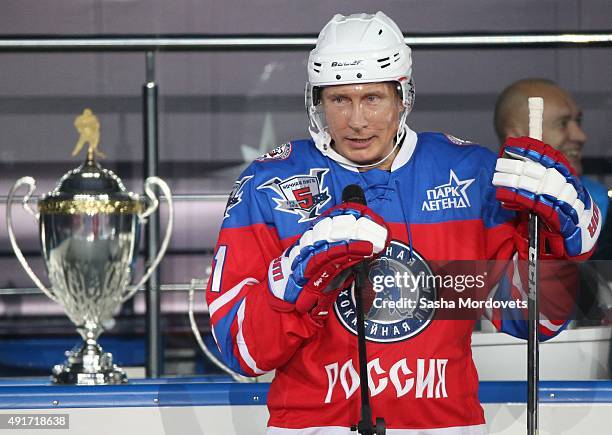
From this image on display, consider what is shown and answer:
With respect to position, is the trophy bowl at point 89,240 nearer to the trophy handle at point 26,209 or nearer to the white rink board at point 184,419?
the trophy handle at point 26,209

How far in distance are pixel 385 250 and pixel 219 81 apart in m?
3.21

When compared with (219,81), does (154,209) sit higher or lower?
lower

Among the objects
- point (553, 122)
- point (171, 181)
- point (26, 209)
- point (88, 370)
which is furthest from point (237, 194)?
point (171, 181)

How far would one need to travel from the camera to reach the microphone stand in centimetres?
144

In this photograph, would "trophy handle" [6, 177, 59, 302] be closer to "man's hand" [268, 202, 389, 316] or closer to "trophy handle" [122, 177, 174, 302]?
"trophy handle" [122, 177, 174, 302]

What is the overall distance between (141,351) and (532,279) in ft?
8.89

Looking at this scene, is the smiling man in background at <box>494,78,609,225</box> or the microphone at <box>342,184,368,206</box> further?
the smiling man in background at <box>494,78,609,225</box>

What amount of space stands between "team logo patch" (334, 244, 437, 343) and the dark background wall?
280cm

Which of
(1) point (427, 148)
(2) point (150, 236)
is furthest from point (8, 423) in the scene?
(1) point (427, 148)

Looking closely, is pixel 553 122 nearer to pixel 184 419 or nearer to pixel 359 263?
pixel 184 419

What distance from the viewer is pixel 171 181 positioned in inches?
178

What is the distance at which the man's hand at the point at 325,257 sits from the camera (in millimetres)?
1388

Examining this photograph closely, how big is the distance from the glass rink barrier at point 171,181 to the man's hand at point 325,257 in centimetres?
44

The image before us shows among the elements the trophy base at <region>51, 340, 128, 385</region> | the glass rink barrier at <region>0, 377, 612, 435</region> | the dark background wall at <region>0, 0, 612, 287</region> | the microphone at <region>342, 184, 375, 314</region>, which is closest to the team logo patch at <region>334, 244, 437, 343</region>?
the microphone at <region>342, 184, 375, 314</region>
